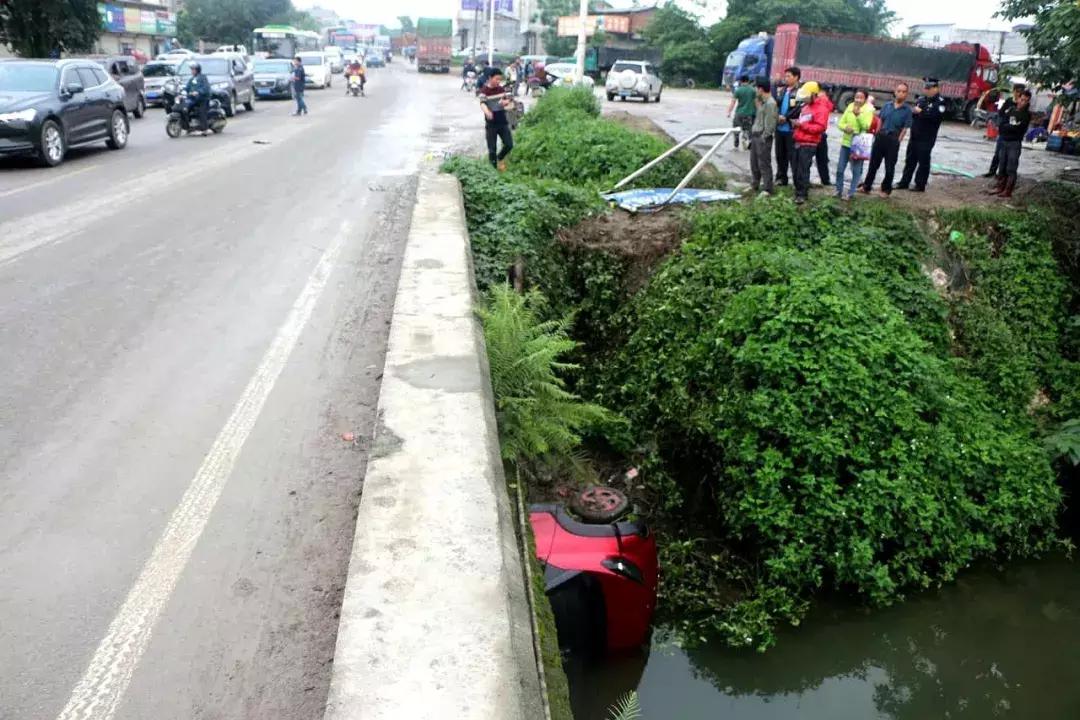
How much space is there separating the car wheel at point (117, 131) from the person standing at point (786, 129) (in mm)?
12816

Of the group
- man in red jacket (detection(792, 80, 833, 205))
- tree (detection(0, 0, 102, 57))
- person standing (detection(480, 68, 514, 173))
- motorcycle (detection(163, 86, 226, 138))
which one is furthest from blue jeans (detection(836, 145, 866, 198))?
tree (detection(0, 0, 102, 57))

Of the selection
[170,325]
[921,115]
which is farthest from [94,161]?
[921,115]

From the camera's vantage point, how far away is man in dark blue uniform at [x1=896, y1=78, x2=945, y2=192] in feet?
37.8

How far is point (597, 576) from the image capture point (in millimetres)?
5633

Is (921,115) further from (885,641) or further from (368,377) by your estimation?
(368,377)

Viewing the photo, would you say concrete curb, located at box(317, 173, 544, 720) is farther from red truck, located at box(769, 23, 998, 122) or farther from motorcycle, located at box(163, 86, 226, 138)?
red truck, located at box(769, 23, 998, 122)

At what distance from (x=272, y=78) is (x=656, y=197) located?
89.0ft

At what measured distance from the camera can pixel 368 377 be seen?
6.46m

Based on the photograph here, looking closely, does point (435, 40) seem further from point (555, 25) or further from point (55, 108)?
point (55, 108)

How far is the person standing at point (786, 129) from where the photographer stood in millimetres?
11212

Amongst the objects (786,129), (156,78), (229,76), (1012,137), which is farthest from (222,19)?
(1012,137)

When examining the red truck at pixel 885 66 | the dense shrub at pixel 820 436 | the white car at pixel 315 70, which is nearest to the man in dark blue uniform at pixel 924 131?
the dense shrub at pixel 820 436

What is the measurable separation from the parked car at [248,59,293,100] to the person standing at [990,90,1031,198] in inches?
1098

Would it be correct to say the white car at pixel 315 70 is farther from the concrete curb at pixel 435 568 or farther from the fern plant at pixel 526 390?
the concrete curb at pixel 435 568
